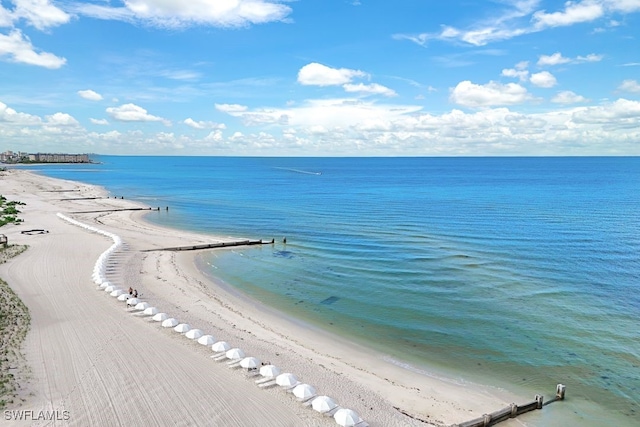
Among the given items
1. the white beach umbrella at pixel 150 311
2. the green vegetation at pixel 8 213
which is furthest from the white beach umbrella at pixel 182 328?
the green vegetation at pixel 8 213

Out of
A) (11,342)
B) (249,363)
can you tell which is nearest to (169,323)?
(249,363)

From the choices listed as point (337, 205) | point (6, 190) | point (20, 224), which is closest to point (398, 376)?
point (20, 224)

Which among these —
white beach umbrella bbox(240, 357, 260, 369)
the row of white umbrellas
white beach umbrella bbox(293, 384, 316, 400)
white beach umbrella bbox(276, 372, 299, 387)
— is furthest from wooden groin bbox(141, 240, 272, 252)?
white beach umbrella bbox(293, 384, 316, 400)

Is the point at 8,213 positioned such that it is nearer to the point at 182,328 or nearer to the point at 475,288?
the point at 182,328

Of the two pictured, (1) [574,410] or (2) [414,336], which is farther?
(2) [414,336]

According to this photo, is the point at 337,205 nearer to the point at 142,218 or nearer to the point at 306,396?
the point at 142,218

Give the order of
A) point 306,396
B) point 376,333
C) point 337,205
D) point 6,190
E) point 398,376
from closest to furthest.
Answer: point 306,396
point 398,376
point 376,333
point 337,205
point 6,190

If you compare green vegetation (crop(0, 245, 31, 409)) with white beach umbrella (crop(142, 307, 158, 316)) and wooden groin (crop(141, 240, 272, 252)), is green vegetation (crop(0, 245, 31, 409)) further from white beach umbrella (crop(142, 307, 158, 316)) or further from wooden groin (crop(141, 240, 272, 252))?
wooden groin (crop(141, 240, 272, 252))
